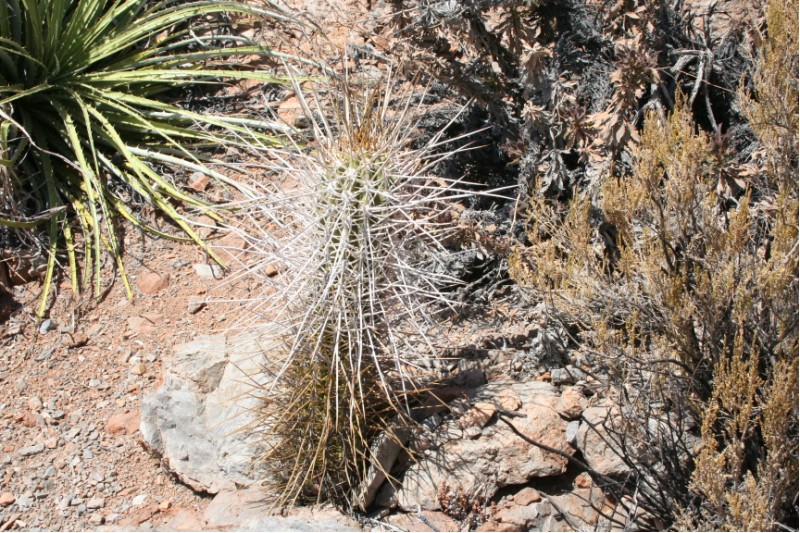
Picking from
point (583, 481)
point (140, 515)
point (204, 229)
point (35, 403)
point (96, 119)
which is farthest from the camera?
point (96, 119)

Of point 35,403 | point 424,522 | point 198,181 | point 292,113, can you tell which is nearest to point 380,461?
point 424,522

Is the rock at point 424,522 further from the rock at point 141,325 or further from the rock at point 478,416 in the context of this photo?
the rock at point 141,325

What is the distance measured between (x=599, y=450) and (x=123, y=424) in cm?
201

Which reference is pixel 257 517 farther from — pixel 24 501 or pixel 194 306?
pixel 194 306

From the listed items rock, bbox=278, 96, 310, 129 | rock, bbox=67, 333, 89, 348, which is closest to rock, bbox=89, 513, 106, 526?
rock, bbox=67, 333, 89, 348

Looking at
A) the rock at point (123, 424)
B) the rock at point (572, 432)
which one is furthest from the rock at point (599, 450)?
the rock at point (123, 424)

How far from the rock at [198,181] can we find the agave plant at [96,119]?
Result: 0.25ft

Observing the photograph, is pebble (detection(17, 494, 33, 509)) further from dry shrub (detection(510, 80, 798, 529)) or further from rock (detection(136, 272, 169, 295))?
dry shrub (detection(510, 80, 798, 529))

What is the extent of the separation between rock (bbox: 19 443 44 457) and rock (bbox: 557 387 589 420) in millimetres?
2182

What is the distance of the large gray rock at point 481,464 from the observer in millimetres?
3031

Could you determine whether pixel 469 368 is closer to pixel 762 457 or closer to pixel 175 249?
pixel 762 457

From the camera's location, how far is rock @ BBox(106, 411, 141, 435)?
11.8 ft

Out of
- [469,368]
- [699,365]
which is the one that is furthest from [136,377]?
[699,365]

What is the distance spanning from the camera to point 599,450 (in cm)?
304
